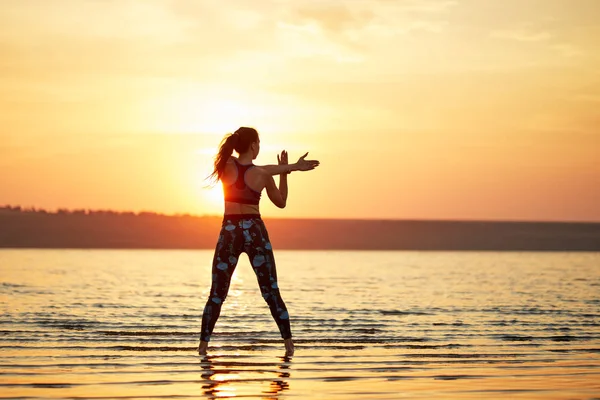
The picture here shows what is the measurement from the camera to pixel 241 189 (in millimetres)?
11000

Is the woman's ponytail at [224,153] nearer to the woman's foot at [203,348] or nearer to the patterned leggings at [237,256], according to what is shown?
the patterned leggings at [237,256]

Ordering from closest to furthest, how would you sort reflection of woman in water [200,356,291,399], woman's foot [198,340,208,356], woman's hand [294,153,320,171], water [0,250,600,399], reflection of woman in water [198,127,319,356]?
reflection of woman in water [200,356,291,399]
water [0,250,600,399]
woman's hand [294,153,320,171]
reflection of woman in water [198,127,319,356]
woman's foot [198,340,208,356]

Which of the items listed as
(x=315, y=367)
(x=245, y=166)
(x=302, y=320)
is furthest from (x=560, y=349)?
(x=302, y=320)

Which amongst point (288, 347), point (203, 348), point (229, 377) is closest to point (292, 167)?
point (288, 347)

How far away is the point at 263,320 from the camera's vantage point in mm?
16938

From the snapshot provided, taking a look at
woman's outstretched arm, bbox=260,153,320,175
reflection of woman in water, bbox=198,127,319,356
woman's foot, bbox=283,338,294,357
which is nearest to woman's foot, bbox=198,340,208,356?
reflection of woman in water, bbox=198,127,319,356

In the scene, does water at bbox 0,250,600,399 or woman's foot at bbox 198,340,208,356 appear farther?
woman's foot at bbox 198,340,208,356

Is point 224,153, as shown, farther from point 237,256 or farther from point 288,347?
point 288,347

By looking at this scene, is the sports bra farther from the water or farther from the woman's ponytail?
the water

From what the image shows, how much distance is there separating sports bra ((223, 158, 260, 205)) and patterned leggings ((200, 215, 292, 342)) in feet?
0.64

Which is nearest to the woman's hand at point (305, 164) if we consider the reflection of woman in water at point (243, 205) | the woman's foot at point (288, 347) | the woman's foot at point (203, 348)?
the reflection of woman in water at point (243, 205)

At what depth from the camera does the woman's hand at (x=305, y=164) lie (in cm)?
1082

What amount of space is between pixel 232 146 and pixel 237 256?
4.16 ft

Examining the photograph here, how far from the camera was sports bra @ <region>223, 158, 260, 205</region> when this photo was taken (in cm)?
1098
